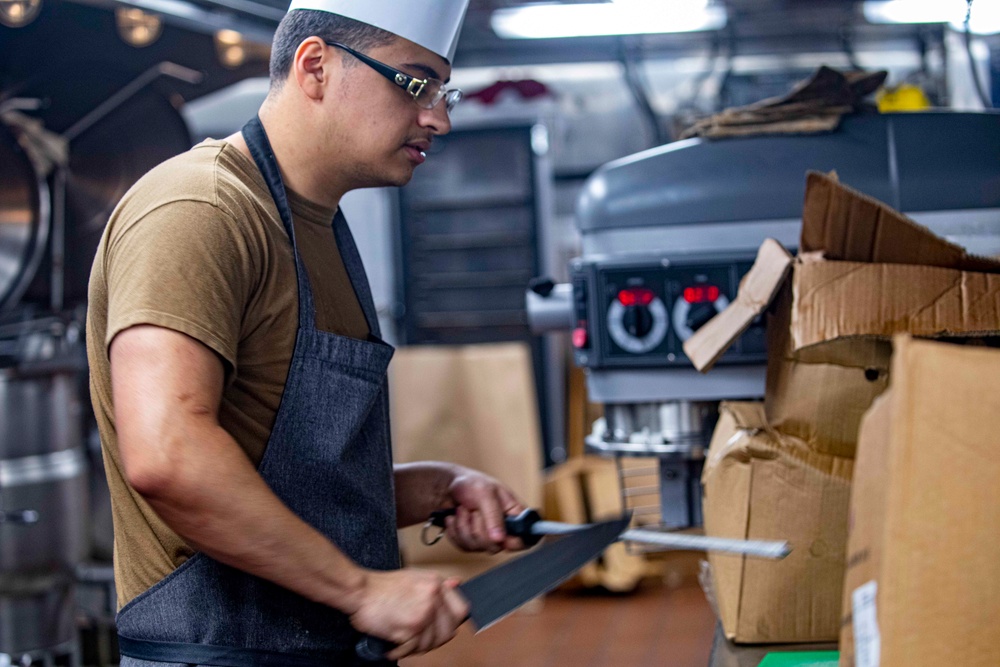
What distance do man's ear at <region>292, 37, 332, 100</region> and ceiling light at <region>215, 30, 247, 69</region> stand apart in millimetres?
1858

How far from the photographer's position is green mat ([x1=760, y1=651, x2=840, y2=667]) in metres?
1.12

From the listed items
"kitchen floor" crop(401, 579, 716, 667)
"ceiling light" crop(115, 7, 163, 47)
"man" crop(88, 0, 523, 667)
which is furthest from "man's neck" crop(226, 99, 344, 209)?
"kitchen floor" crop(401, 579, 716, 667)

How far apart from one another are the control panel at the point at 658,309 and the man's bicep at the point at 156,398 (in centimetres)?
81

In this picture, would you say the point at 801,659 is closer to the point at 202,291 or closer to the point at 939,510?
the point at 939,510

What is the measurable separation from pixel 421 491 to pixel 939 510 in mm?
983

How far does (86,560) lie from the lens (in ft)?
9.53

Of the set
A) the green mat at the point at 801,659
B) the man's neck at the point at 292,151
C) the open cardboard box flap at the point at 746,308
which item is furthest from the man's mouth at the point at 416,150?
the green mat at the point at 801,659

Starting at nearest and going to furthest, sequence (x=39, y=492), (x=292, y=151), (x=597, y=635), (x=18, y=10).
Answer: (x=292, y=151)
(x=18, y=10)
(x=39, y=492)
(x=597, y=635)

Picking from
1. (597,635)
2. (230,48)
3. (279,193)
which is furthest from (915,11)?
(279,193)

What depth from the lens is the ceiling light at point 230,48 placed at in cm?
306

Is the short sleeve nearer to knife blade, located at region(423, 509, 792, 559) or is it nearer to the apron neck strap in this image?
the apron neck strap

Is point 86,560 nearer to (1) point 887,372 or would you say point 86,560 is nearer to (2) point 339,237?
(2) point 339,237

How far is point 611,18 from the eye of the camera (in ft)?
11.4

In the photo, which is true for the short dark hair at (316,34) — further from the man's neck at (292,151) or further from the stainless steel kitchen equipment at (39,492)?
the stainless steel kitchen equipment at (39,492)
